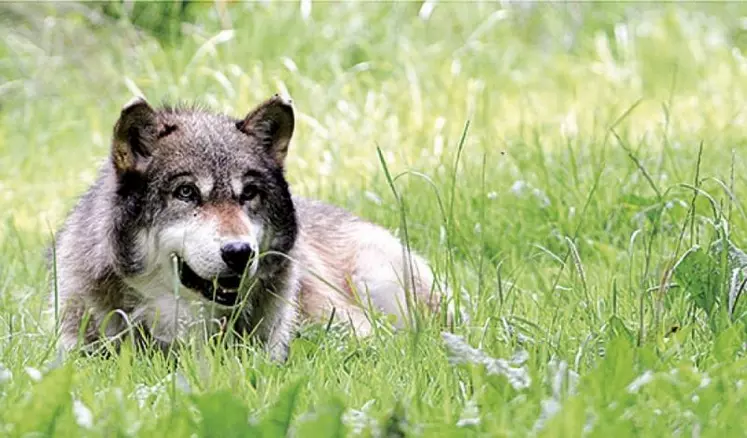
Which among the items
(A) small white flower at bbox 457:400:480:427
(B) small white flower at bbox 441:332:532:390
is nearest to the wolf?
(B) small white flower at bbox 441:332:532:390

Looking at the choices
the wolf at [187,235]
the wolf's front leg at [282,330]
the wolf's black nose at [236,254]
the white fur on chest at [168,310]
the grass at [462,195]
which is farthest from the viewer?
the wolf's front leg at [282,330]

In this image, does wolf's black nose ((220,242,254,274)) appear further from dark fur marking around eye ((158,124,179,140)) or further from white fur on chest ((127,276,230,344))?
dark fur marking around eye ((158,124,179,140))

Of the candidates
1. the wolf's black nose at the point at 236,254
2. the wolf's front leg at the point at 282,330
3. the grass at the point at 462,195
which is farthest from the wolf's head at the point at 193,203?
the grass at the point at 462,195

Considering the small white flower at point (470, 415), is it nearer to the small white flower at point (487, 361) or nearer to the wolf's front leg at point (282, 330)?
the small white flower at point (487, 361)

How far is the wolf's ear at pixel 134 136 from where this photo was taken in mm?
4262

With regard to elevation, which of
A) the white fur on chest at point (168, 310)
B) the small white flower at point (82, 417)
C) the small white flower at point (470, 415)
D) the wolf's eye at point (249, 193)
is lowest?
the white fur on chest at point (168, 310)

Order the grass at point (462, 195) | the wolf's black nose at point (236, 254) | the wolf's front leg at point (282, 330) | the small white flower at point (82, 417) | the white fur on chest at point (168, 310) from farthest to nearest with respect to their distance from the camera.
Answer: the wolf's front leg at point (282, 330) < the white fur on chest at point (168, 310) < the wolf's black nose at point (236, 254) < the grass at point (462, 195) < the small white flower at point (82, 417)

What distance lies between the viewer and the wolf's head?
13.4 ft

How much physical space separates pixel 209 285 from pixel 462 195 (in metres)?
1.80

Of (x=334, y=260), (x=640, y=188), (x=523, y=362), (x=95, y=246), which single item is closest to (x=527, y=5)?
(x=640, y=188)

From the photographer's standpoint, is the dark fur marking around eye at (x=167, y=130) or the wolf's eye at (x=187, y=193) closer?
the wolf's eye at (x=187, y=193)

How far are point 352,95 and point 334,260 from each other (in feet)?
9.16

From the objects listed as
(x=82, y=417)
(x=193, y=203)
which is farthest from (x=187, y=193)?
(x=82, y=417)

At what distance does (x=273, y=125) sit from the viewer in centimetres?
457
